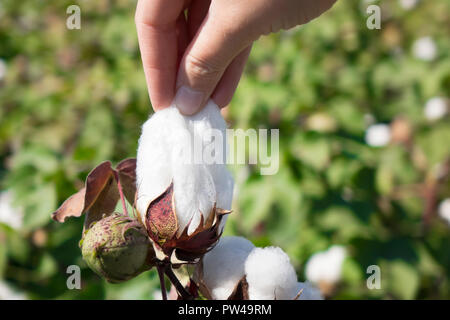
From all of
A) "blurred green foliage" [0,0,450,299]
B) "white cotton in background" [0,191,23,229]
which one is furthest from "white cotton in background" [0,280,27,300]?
"white cotton in background" [0,191,23,229]

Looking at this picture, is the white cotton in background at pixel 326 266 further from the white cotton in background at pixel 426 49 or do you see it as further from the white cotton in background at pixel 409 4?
the white cotton in background at pixel 409 4

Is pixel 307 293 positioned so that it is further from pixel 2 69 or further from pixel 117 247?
pixel 2 69

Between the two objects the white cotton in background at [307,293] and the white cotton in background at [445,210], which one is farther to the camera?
the white cotton in background at [445,210]

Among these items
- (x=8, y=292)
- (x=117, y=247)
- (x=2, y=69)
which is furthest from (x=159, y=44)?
(x=2, y=69)

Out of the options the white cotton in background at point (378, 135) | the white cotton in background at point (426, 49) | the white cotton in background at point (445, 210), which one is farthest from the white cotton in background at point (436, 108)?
the white cotton in background at point (426, 49)

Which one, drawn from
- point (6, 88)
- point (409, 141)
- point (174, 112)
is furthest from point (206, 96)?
point (6, 88)

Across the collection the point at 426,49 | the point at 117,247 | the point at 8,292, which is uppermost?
the point at 426,49

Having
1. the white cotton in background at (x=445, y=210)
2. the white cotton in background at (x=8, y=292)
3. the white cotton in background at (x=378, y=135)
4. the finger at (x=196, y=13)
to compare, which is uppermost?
the finger at (x=196, y=13)
